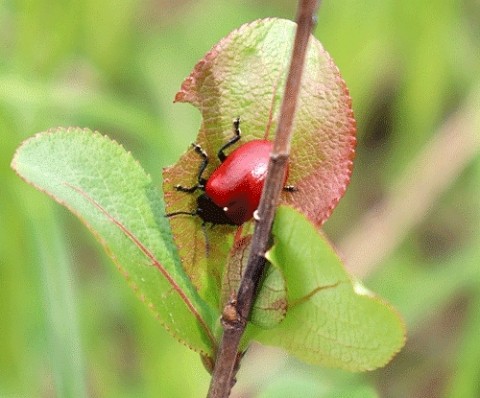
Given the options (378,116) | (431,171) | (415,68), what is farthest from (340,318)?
(378,116)

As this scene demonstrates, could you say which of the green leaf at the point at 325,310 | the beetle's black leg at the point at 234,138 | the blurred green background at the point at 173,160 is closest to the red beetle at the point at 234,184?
the beetle's black leg at the point at 234,138

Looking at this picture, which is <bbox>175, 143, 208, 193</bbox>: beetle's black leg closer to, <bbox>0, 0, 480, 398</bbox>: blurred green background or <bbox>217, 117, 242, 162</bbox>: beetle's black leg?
<bbox>217, 117, 242, 162</bbox>: beetle's black leg

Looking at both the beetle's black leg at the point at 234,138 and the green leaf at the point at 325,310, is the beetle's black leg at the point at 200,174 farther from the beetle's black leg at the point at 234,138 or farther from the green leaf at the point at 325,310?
the green leaf at the point at 325,310

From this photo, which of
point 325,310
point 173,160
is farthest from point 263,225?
point 173,160

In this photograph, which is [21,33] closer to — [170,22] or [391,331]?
[170,22]

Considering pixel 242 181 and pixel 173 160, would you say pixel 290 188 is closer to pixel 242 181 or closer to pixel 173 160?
pixel 242 181
